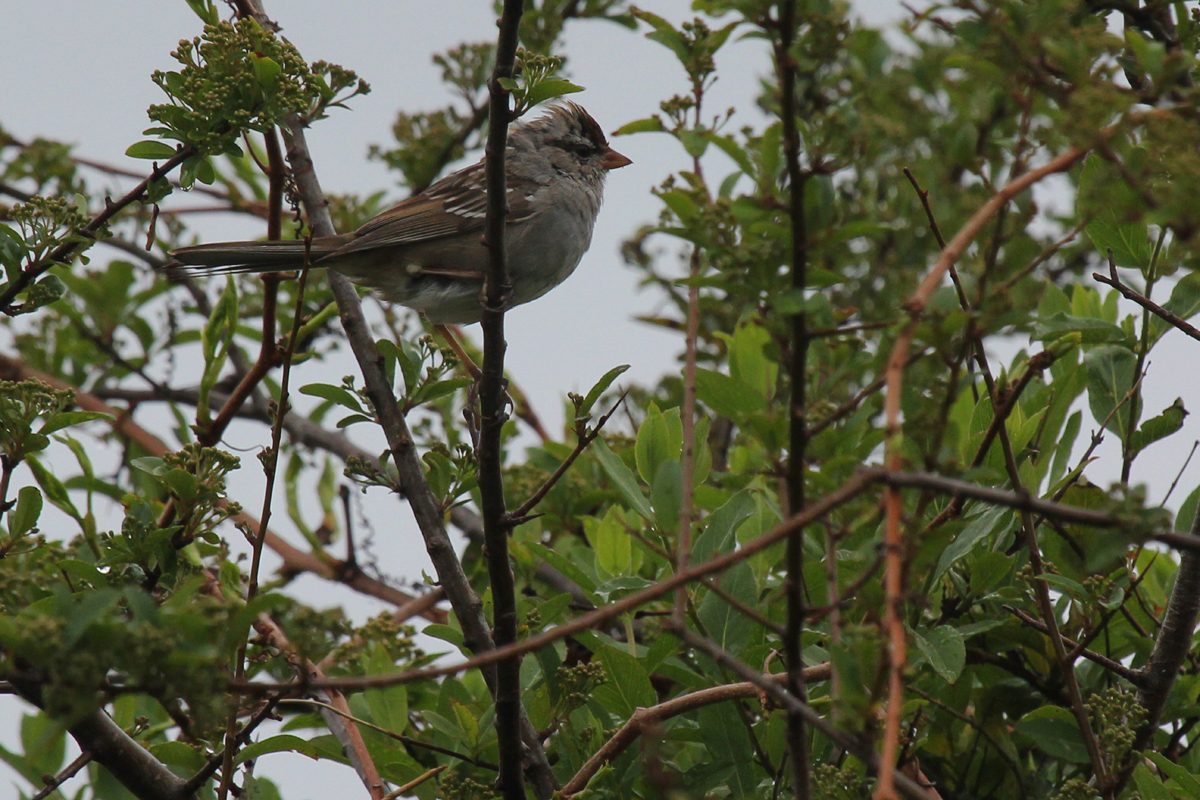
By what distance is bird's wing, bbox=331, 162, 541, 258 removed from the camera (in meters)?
5.06

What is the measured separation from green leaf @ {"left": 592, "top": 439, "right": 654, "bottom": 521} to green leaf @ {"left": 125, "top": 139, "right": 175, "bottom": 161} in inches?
50.6

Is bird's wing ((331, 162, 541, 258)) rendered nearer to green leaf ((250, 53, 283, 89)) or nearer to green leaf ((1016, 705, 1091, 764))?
green leaf ((250, 53, 283, 89))

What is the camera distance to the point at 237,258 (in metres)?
4.46

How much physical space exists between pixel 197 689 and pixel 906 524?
0.90 metres

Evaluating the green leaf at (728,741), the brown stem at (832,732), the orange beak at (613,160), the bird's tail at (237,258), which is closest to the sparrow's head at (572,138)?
the orange beak at (613,160)

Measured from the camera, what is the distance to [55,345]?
4727 mm

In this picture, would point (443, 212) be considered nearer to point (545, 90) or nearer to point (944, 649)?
point (545, 90)

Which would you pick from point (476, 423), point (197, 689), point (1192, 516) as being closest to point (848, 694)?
point (197, 689)

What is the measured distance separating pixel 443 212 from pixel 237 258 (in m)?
1.10

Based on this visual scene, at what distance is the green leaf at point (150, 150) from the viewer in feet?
9.27

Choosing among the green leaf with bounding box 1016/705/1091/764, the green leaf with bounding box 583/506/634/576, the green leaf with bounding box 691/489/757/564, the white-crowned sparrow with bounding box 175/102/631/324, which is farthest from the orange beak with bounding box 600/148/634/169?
the green leaf with bounding box 1016/705/1091/764

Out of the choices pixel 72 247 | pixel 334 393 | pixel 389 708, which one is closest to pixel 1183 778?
pixel 389 708

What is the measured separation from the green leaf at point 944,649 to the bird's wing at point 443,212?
3.06 meters

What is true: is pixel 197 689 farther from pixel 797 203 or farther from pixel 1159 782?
pixel 1159 782
